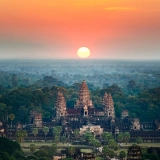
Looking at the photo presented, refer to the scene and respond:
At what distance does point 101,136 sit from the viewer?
4369 centimetres

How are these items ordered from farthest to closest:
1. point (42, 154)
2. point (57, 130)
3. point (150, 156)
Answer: point (57, 130), point (42, 154), point (150, 156)

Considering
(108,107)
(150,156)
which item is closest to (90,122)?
(108,107)

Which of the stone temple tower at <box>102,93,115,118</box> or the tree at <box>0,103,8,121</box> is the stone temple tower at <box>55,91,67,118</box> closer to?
the stone temple tower at <box>102,93,115,118</box>

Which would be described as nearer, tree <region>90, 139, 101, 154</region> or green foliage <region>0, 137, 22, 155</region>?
green foliage <region>0, 137, 22, 155</region>

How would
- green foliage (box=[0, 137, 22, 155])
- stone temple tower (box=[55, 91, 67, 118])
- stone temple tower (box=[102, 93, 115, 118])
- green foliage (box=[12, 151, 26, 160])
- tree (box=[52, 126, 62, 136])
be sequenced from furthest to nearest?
stone temple tower (box=[102, 93, 115, 118]) < stone temple tower (box=[55, 91, 67, 118]) < tree (box=[52, 126, 62, 136]) < green foliage (box=[0, 137, 22, 155]) < green foliage (box=[12, 151, 26, 160])

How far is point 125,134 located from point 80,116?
6.58 meters

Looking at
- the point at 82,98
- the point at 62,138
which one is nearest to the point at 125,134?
the point at 62,138

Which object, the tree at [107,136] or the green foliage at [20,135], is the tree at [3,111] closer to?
the green foliage at [20,135]

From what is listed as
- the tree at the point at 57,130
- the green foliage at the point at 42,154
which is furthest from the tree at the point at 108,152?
the tree at the point at 57,130

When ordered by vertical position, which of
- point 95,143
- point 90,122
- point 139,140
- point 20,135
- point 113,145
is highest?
point 90,122

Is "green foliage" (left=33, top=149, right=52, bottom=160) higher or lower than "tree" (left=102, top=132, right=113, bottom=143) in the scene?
lower

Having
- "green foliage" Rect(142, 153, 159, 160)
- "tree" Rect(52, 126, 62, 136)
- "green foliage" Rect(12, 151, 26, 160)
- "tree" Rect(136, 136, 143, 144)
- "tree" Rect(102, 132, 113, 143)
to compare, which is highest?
"tree" Rect(52, 126, 62, 136)

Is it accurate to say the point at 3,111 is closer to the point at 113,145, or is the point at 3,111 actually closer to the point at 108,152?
the point at 113,145

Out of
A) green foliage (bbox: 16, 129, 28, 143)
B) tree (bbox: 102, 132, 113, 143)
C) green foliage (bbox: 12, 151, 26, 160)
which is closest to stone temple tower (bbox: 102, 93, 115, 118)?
tree (bbox: 102, 132, 113, 143)
